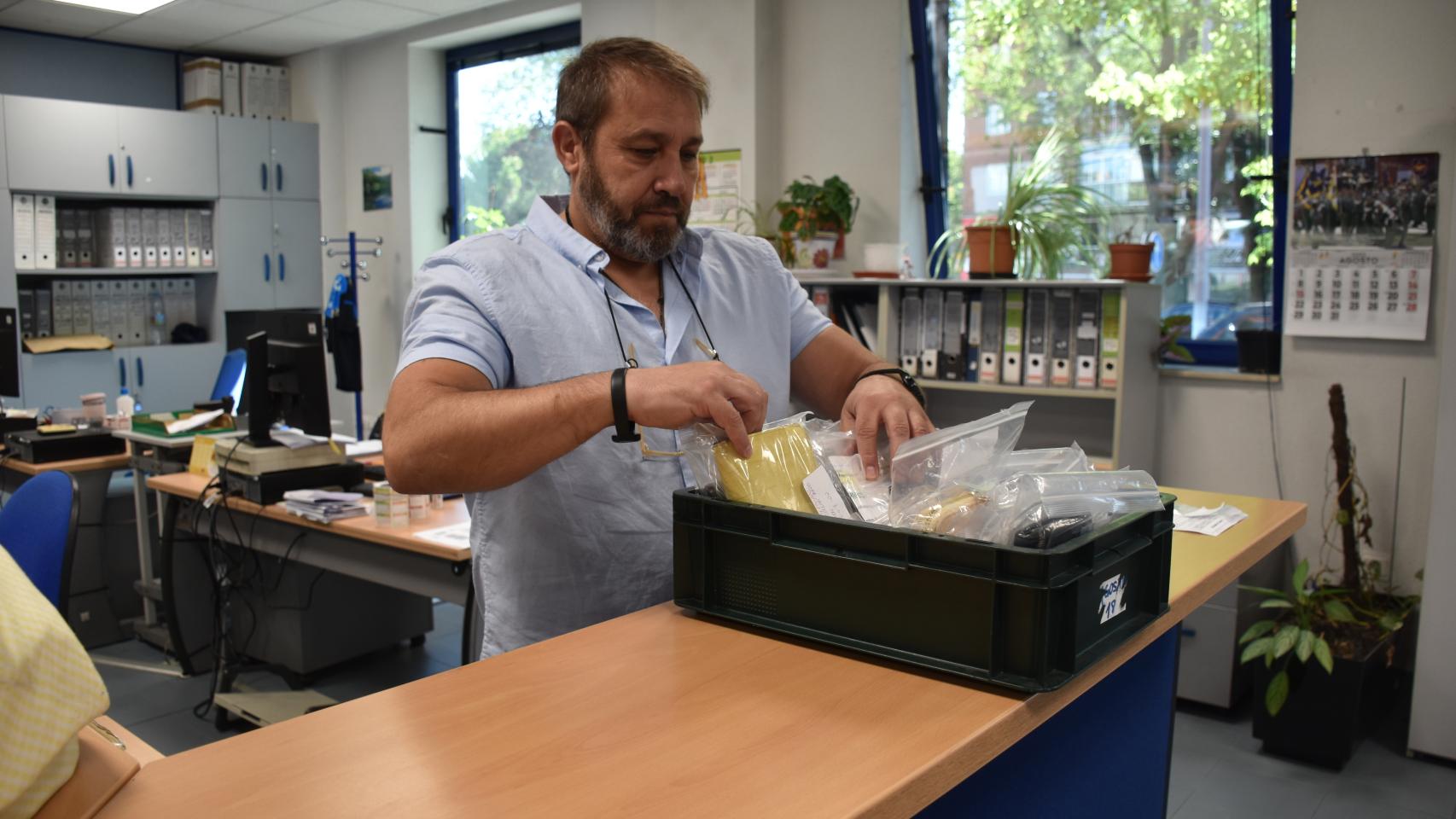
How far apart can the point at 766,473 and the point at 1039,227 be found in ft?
9.47

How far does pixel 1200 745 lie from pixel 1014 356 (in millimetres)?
1364

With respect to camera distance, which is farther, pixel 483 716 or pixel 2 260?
pixel 2 260

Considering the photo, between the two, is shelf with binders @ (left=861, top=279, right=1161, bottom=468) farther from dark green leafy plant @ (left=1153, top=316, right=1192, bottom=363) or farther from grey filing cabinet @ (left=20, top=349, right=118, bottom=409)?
grey filing cabinet @ (left=20, top=349, right=118, bottom=409)

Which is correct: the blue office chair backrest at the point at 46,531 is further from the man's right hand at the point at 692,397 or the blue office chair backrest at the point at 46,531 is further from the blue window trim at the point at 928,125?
the blue window trim at the point at 928,125

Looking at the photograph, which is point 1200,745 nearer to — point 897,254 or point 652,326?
point 897,254

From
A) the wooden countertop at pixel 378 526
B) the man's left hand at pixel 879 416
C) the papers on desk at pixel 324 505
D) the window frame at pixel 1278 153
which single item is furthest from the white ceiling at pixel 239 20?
the man's left hand at pixel 879 416

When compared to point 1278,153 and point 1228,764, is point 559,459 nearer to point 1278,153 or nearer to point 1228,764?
point 1228,764

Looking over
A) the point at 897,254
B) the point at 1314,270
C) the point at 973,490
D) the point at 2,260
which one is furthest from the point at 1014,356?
the point at 2,260

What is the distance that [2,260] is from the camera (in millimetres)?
5785

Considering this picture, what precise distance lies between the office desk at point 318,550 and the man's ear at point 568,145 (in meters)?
1.33

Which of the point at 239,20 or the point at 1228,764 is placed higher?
the point at 239,20

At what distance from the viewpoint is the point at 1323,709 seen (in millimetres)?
3029

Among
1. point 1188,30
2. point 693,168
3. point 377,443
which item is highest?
point 1188,30

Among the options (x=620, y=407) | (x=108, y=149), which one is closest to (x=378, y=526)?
(x=620, y=407)
